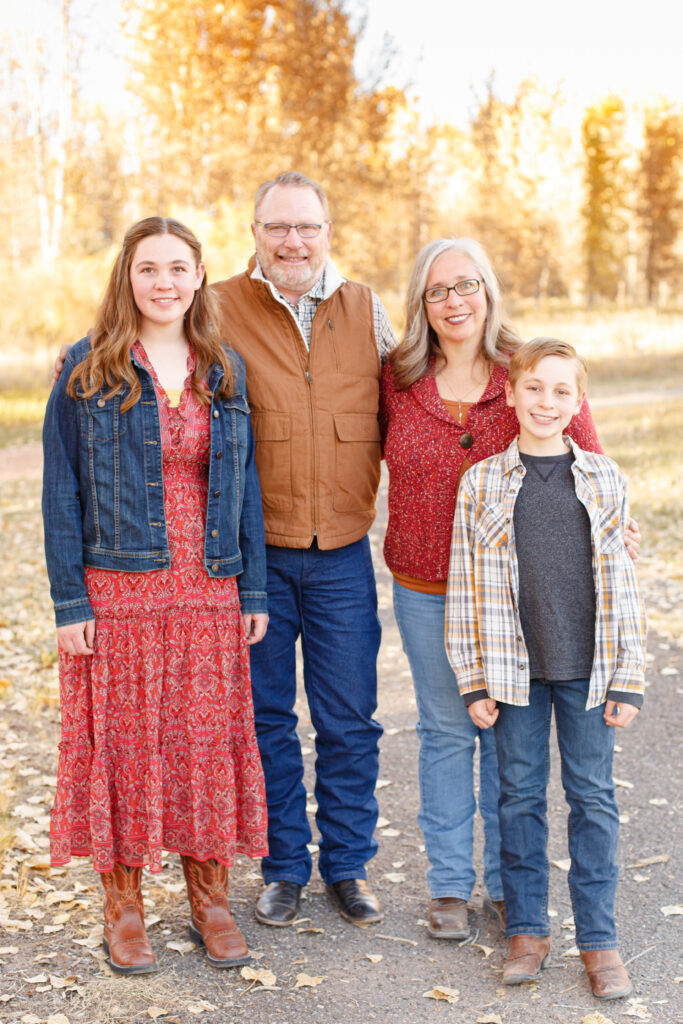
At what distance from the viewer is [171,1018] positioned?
2.96m

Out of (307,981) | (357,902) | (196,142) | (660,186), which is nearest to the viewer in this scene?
(307,981)

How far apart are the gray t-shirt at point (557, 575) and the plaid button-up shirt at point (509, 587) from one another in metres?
0.03

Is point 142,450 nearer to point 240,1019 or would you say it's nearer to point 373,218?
point 240,1019

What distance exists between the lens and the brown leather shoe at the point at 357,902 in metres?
3.58

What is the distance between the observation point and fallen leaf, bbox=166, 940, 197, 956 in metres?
3.36

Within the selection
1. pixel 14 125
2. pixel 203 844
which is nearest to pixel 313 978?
pixel 203 844

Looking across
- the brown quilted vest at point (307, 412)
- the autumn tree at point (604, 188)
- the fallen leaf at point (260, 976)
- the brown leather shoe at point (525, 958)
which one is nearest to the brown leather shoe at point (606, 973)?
the brown leather shoe at point (525, 958)

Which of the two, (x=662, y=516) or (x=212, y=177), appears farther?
(x=212, y=177)

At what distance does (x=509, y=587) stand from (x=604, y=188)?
136 feet

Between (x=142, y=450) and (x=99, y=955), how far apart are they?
167cm

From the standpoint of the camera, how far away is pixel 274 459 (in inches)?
139

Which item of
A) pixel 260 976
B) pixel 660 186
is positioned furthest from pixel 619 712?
pixel 660 186

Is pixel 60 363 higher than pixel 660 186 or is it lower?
lower

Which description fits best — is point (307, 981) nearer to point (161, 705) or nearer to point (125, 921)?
point (125, 921)
